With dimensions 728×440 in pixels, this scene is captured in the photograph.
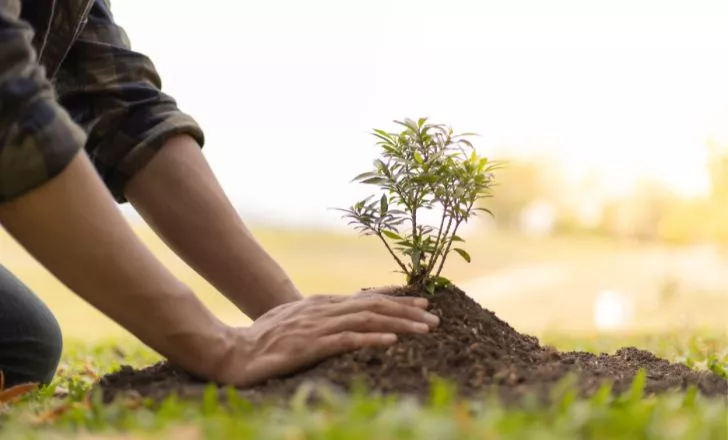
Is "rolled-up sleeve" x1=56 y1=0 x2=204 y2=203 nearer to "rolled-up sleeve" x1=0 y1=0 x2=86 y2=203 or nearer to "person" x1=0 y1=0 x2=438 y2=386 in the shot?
"person" x1=0 y1=0 x2=438 y2=386

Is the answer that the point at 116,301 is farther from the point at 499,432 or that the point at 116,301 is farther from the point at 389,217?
the point at 499,432

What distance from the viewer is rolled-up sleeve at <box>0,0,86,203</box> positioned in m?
2.23

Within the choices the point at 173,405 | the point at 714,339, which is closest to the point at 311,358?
the point at 173,405

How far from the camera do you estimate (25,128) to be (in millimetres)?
2250

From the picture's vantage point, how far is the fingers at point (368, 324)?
2.54 m

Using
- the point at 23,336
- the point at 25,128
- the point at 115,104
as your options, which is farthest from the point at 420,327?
the point at 23,336

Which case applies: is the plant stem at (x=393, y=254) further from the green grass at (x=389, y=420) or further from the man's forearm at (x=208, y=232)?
the green grass at (x=389, y=420)

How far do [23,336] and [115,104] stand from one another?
1.08 metres

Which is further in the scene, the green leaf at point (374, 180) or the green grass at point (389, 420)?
the green leaf at point (374, 180)

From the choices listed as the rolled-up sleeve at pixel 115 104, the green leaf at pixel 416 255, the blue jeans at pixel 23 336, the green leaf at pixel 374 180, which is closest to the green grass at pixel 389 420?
the green leaf at pixel 416 255

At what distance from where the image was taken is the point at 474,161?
9.53 feet

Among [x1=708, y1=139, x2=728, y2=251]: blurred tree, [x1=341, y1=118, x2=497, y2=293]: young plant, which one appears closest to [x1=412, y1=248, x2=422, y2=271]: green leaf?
[x1=341, y1=118, x2=497, y2=293]: young plant

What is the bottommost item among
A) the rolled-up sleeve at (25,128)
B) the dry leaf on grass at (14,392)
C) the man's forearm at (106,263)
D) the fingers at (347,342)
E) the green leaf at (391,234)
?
the dry leaf on grass at (14,392)

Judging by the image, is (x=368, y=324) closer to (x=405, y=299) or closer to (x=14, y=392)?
(x=405, y=299)
